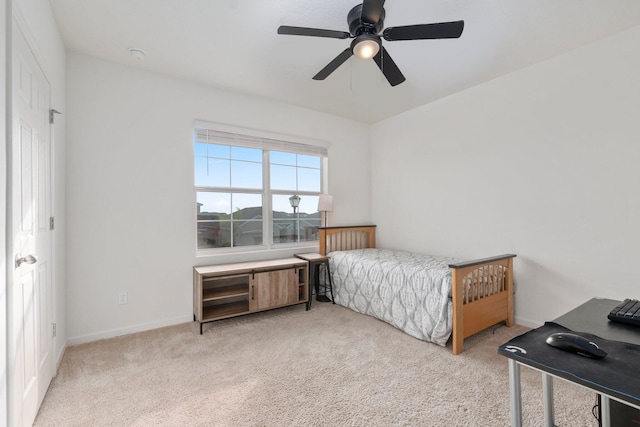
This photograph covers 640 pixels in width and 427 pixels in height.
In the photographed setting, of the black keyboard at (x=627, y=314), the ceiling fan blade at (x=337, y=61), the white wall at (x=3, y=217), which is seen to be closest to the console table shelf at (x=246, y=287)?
the white wall at (x=3, y=217)

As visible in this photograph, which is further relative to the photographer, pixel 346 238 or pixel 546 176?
pixel 346 238

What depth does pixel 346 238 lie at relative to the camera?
4270 millimetres

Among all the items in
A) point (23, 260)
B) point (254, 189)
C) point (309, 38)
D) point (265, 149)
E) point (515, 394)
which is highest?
point (309, 38)

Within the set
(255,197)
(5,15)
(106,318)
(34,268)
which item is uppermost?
(5,15)

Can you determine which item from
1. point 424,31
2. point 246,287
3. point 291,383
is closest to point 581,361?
point 291,383

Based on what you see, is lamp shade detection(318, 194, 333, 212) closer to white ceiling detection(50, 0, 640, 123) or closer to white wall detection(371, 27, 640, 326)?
white wall detection(371, 27, 640, 326)

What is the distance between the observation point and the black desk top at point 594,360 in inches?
30.0

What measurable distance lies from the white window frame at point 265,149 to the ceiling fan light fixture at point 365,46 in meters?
1.88

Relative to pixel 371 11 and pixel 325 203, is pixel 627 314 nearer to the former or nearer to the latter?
pixel 371 11

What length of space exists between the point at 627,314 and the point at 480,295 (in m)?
1.49

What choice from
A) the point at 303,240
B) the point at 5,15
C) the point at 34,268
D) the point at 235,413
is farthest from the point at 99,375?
the point at 303,240

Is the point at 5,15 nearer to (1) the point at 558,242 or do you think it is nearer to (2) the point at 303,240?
(2) the point at 303,240

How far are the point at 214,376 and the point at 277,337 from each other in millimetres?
723

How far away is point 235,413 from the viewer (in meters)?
1.67
